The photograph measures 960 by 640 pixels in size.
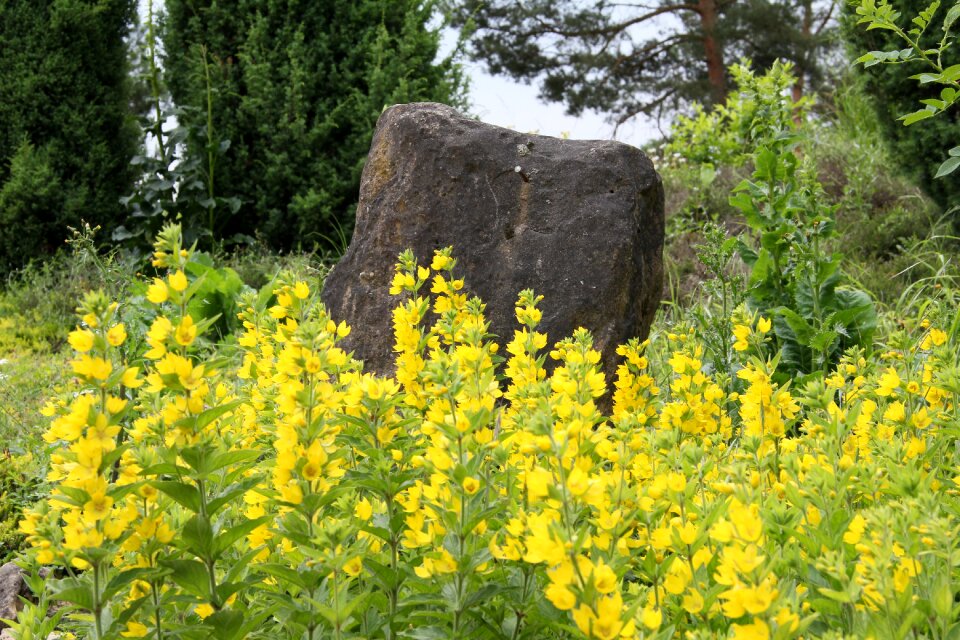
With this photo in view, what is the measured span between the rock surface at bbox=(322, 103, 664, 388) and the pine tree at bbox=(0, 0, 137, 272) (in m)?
5.65

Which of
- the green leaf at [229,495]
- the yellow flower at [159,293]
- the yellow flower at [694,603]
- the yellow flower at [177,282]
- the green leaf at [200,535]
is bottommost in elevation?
the yellow flower at [694,603]

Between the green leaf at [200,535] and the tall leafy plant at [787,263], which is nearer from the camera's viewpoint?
the green leaf at [200,535]

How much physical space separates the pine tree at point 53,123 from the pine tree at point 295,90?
2.72 feet

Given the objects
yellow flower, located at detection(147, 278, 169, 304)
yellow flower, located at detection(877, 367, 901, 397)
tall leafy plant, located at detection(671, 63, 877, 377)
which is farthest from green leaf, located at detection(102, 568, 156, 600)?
tall leafy plant, located at detection(671, 63, 877, 377)

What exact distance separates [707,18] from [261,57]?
10.3m

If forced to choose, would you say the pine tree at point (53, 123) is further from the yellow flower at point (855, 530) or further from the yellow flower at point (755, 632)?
the yellow flower at point (755, 632)

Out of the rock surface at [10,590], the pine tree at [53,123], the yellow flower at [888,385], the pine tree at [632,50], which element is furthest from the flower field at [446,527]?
the pine tree at [632,50]

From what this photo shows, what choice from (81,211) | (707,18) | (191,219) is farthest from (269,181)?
(707,18)

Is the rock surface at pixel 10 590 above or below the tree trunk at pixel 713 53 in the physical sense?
below

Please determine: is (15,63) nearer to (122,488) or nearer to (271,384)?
(271,384)

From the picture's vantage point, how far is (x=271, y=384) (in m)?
2.34

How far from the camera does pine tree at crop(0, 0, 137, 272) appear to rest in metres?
8.58

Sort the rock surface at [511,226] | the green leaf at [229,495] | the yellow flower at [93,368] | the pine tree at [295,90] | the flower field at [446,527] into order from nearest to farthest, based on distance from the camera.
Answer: the flower field at [446,527] < the yellow flower at [93,368] < the green leaf at [229,495] < the rock surface at [511,226] < the pine tree at [295,90]

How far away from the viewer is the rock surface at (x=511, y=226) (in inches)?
154
